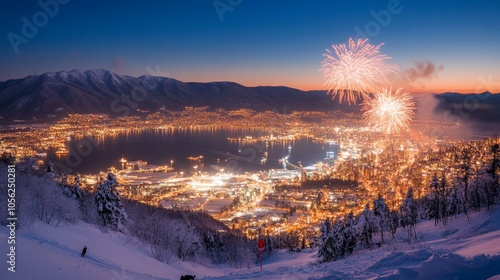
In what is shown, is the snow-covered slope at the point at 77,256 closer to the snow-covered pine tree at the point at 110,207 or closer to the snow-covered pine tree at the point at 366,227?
the snow-covered pine tree at the point at 110,207

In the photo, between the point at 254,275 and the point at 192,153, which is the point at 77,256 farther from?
the point at 192,153

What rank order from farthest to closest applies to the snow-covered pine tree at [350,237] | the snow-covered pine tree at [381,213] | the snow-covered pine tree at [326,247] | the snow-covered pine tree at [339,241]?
the snow-covered pine tree at [381,213], the snow-covered pine tree at [350,237], the snow-covered pine tree at [339,241], the snow-covered pine tree at [326,247]

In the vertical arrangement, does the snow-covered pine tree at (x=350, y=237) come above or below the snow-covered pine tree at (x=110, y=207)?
below

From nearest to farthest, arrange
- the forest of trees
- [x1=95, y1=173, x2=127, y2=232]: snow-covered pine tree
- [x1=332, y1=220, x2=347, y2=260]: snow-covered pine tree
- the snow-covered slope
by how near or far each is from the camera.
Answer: the snow-covered slope, the forest of trees, [x1=332, y1=220, x2=347, y2=260]: snow-covered pine tree, [x1=95, y1=173, x2=127, y2=232]: snow-covered pine tree

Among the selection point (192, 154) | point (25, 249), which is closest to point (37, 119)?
point (192, 154)

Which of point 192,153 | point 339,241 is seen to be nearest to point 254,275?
point 339,241

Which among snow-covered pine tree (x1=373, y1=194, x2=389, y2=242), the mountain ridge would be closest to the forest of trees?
snow-covered pine tree (x1=373, y1=194, x2=389, y2=242)

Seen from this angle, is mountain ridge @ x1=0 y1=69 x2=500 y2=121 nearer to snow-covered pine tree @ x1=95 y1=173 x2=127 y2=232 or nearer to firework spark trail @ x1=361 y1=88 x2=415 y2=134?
snow-covered pine tree @ x1=95 y1=173 x2=127 y2=232

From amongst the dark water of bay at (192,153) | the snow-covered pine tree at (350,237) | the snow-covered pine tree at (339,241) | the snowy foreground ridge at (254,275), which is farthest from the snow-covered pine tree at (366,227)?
the dark water of bay at (192,153)
